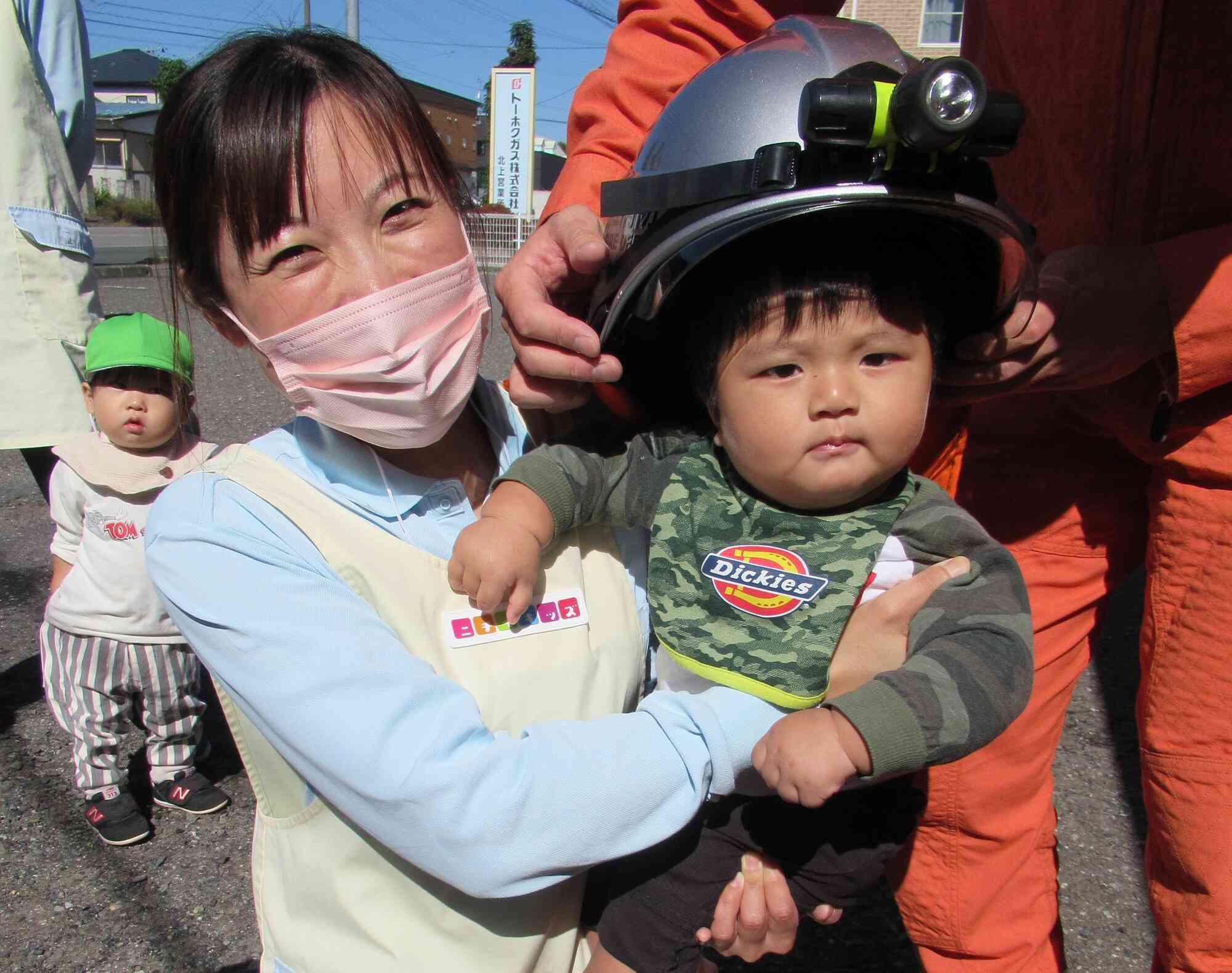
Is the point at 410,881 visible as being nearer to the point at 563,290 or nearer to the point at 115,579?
the point at 563,290

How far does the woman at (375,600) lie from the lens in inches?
44.5

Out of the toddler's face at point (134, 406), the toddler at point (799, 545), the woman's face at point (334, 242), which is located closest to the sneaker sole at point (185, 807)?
the toddler's face at point (134, 406)

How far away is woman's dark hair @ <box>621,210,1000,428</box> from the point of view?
1293mm

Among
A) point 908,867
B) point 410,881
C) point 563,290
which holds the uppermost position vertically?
point 563,290

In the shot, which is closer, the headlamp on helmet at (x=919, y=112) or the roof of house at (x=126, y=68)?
the headlamp on helmet at (x=919, y=112)

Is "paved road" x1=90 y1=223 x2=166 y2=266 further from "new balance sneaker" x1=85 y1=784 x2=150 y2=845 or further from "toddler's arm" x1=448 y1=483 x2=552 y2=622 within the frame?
"toddler's arm" x1=448 y1=483 x2=552 y2=622

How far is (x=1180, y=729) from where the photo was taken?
1.49 metres

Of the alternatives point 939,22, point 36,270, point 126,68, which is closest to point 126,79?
point 126,68

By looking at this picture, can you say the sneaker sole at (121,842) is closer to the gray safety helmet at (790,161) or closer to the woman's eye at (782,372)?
the gray safety helmet at (790,161)

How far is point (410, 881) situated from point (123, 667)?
2.03 meters

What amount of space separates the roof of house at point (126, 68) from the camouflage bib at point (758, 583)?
3230 inches

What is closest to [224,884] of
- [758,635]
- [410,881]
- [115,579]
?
[115,579]

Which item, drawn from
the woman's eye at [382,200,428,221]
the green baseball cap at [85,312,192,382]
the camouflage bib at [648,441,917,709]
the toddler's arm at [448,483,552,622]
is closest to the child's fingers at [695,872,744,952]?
the camouflage bib at [648,441,917,709]

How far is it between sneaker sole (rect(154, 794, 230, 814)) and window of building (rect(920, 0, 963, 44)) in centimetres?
2157
